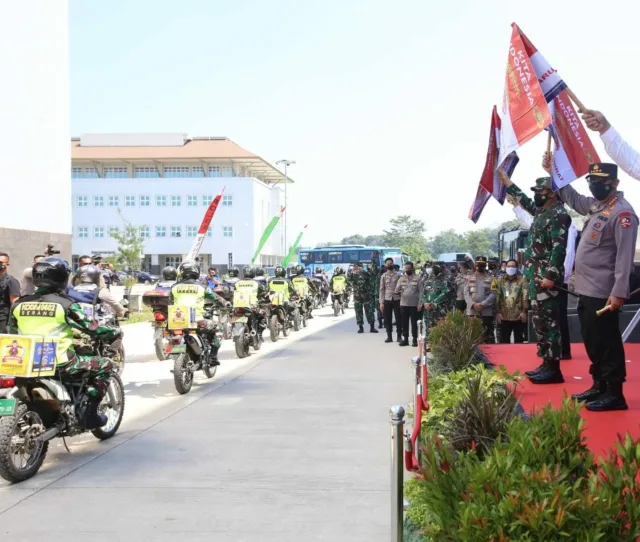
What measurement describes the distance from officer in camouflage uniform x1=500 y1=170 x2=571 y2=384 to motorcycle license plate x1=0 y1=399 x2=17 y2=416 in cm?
396

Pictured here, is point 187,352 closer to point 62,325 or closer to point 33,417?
point 62,325

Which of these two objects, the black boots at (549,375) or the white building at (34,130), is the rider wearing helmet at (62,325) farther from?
the white building at (34,130)

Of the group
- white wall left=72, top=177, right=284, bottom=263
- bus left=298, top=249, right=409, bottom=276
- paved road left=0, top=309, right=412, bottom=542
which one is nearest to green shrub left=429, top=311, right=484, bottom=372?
paved road left=0, top=309, right=412, bottom=542

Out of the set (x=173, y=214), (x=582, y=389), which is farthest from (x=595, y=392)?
(x=173, y=214)

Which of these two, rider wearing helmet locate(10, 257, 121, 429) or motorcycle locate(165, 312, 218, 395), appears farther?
motorcycle locate(165, 312, 218, 395)

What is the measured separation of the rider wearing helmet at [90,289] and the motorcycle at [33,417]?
9.57 ft

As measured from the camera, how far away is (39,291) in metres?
6.68

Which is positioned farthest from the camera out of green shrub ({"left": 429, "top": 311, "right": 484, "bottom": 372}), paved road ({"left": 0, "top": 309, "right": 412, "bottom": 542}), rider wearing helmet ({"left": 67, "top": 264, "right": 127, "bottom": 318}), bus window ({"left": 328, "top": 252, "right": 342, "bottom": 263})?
bus window ({"left": 328, "top": 252, "right": 342, "bottom": 263})

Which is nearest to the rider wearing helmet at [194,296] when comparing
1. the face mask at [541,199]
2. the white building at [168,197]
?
Answer: the face mask at [541,199]

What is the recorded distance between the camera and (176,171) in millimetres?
82500

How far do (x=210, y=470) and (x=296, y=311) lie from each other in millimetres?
14796

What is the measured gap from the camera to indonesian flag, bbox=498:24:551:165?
6.63m

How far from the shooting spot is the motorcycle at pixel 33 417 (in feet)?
18.9

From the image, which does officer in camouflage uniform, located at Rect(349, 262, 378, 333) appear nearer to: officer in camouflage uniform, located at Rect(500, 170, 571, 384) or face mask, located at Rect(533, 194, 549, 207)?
officer in camouflage uniform, located at Rect(500, 170, 571, 384)
